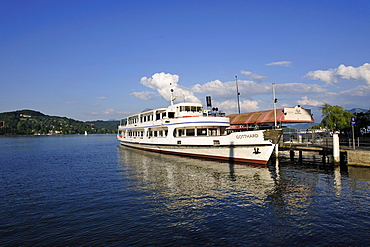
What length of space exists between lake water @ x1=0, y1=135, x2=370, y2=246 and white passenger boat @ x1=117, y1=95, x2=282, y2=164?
4.96 m

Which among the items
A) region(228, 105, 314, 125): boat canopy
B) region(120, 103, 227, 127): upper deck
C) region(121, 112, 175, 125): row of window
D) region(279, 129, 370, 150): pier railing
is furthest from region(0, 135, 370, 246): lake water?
region(121, 112, 175, 125): row of window

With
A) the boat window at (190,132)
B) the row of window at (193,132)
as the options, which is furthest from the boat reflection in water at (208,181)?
the boat window at (190,132)

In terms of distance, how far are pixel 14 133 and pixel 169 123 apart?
209 meters

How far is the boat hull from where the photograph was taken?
78.5 ft

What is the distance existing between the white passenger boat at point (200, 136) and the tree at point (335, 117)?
36191 mm

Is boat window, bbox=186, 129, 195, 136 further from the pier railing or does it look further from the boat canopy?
the pier railing

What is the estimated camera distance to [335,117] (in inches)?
2238

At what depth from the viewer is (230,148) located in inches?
1032

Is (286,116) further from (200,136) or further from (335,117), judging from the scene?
(335,117)

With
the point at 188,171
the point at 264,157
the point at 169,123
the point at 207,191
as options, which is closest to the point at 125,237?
the point at 207,191

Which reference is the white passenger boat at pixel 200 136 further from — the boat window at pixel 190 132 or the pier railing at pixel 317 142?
the pier railing at pixel 317 142

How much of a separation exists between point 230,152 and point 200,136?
15.0 feet

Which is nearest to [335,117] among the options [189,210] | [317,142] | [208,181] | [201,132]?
[317,142]

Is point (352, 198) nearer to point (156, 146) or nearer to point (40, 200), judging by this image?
point (40, 200)
